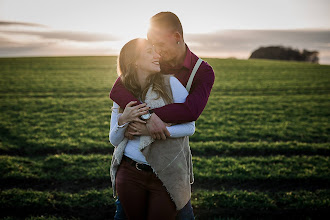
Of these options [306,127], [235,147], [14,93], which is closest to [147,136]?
[235,147]

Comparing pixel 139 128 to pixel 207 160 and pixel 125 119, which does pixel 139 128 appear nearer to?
pixel 125 119

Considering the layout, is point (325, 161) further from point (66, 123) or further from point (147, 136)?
point (66, 123)

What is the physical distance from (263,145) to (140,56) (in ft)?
21.4

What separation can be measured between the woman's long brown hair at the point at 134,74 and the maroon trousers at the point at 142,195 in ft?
2.30

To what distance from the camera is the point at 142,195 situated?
225 cm

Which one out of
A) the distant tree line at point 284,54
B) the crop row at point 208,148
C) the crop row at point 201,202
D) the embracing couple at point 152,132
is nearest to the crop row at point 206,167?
the crop row at point 208,148

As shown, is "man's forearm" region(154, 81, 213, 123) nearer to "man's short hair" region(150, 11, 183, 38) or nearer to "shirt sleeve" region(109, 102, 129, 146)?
"shirt sleeve" region(109, 102, 129, 146)

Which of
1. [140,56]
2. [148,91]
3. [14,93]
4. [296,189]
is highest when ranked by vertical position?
[140,56]

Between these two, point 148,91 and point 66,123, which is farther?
point 66,123

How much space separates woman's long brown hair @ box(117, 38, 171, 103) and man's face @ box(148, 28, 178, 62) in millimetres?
358

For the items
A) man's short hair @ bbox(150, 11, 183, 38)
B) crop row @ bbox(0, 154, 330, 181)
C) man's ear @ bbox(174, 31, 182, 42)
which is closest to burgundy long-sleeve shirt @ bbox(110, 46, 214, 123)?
man's ear @ bbox(174, 31, 182, 42)

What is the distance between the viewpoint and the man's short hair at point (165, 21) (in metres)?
2.69

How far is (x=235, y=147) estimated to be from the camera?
761cm

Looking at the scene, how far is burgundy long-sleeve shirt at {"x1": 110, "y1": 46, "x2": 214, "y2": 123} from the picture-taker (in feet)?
7.30
